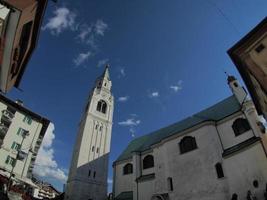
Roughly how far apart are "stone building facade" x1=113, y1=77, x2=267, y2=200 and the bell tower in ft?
17.2

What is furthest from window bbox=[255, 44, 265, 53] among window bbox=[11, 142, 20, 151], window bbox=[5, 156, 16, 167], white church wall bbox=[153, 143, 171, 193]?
window bbox=[11, 142, 20, 151]

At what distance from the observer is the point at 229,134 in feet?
77.0

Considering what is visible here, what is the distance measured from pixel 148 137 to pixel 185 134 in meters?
12.8

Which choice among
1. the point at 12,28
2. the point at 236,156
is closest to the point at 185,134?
the point at 236,156

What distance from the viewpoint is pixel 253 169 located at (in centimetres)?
1881

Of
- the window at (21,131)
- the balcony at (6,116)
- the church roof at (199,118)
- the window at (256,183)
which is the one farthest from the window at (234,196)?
the balcony at (6,116)

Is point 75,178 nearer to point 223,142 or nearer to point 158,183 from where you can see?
point 158,183

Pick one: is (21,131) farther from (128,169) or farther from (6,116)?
(128,169)

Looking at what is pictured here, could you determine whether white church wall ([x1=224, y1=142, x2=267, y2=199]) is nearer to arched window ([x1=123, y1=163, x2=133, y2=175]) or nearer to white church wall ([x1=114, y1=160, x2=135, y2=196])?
white church wall ([x1=114, y1=160, x2=135, y2=196])

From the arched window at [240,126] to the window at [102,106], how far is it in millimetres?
28868

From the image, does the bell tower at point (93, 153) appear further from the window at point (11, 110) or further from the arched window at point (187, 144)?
the arched window at point (187, 144)

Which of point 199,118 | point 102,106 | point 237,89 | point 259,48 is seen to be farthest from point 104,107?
point 259,48

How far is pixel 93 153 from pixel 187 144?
1907cm

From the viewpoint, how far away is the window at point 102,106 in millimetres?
44812
